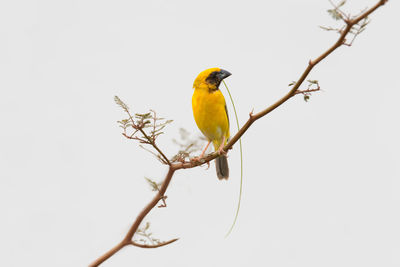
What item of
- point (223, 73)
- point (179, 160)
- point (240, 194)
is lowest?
point (240, 194)

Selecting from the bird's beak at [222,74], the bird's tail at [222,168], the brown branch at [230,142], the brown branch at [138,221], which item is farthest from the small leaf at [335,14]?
the bird's tail at [222,168]

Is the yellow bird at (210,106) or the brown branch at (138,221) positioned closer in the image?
the brown branch at (138,221)

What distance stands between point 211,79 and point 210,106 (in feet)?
0.57

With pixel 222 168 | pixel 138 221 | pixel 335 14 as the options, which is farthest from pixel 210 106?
pixel 335 14

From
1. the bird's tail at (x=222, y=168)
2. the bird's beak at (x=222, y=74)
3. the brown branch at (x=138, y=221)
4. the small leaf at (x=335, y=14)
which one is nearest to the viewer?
the small leaf at (x=335, y=14)

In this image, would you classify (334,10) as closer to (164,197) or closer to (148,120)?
(148,120)

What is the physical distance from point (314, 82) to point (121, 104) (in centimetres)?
74

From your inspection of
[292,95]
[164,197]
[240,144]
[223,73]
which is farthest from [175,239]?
[223,73]

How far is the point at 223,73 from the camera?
2.89 metres

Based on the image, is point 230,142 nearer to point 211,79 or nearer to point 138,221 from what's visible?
point 138,221

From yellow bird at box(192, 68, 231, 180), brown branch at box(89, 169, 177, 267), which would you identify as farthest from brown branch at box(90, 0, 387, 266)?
yellow bird at box(192, 68, 231, 180)

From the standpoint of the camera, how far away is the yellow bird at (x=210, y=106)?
2953 millimetres

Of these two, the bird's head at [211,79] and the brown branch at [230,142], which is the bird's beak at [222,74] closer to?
the bird's head at [211,79]

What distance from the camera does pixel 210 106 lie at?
2959mm
